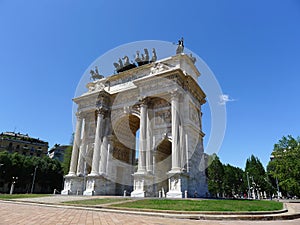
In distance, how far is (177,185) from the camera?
18969 millimetres

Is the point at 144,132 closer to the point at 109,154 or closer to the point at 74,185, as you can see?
the point at 109,154

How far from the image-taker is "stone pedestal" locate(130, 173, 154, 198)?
66.7 feet

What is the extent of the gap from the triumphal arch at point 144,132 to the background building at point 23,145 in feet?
134

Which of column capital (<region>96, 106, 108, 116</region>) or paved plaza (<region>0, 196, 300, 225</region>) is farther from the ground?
column capital (<region>96, 106, 108, 116</region>)

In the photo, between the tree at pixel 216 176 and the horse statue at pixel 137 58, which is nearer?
the horse statue at pixel 137 58

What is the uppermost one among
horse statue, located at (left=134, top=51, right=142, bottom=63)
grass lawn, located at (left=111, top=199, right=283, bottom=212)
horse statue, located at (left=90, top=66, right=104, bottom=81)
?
horse statue, located at (left=134, top=51, right=142, bottom=63)

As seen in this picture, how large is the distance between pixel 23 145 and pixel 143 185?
5438 centimetres

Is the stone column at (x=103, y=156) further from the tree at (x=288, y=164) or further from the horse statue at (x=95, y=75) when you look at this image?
the tree at (x=288, y=164)

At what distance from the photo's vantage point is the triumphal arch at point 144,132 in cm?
2145

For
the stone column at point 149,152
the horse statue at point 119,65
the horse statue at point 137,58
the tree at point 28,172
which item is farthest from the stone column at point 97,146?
the tree at point 28,172

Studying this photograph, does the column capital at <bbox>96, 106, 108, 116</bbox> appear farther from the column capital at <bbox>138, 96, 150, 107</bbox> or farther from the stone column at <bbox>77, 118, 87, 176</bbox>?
the column capital at <bbox>138, 96, 150, 107</bbox>

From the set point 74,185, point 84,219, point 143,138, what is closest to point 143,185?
point 143,138

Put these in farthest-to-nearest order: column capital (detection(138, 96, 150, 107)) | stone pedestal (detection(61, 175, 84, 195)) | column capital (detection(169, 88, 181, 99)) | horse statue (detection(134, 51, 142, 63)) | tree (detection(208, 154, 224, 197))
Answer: tree (detection(208, 154, 224, 197)) → horse statue (detection(134, 51, 142, 63)) → stone pedestal (detection(61, 175, 84, 195)) → column capital (detection(138, 96, 150, 107)) → column capital (detection(169, 88, 181, 99))


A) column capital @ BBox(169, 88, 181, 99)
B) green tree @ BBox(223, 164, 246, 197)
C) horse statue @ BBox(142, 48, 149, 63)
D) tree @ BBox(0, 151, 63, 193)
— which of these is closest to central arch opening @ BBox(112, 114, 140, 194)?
column capital @ BBox(169, 88, 181, 99)
